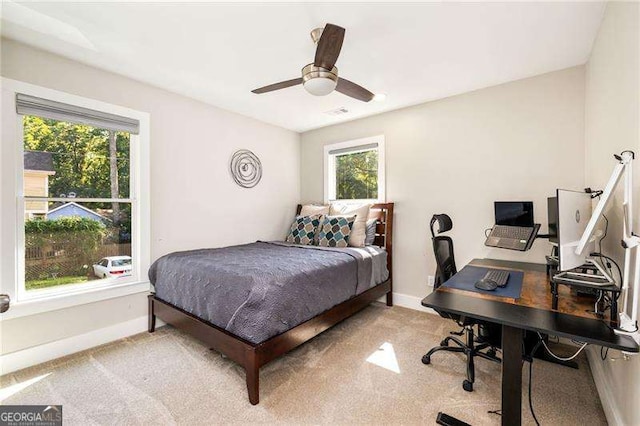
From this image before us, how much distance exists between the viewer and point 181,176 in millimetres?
3162

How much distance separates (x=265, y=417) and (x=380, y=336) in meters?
1.39

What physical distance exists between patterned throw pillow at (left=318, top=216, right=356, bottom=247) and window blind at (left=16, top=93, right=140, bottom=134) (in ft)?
7.55

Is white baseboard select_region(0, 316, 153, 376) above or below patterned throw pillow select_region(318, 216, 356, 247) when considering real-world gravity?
below

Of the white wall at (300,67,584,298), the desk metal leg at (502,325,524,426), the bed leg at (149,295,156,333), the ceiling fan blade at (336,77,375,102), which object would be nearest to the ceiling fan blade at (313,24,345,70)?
the ceiling fan blade at (336,77,375,102)

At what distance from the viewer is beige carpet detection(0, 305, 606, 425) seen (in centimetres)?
168

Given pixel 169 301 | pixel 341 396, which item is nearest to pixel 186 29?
pixel 169 301

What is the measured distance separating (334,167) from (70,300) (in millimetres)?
3405

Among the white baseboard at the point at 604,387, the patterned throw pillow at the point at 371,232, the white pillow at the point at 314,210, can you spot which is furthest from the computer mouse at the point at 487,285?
the white pillow at the point at 314,210

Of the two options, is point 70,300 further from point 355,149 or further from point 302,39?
point 355,149

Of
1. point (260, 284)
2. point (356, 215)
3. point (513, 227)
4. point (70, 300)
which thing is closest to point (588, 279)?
point (513, 227)

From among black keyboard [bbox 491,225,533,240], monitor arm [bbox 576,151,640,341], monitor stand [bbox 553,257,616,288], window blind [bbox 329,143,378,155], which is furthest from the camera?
window blind [bbox 329,143,378,155]

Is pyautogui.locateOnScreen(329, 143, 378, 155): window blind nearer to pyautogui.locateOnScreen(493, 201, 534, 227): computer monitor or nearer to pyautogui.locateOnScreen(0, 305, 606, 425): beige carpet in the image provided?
pyautogui.locateOnScreen(493, 201, 534, 227): computer monitor

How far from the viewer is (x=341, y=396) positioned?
6.08ft

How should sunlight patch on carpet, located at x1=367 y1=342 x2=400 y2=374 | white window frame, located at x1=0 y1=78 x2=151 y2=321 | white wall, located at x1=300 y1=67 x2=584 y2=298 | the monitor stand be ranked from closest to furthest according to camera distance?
the monitor stand, white window frame, located at x1=0 y1=78 x2=151 y2=321, sunlight patch on carpet, located at x1=367 y1=342 x2=400 y2=374, white wall, located at x1=300 y1=67 x2=584 y2=298
